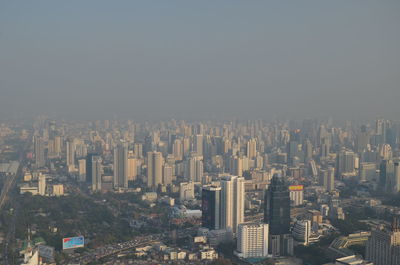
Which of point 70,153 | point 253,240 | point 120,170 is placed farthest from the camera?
point 70,153

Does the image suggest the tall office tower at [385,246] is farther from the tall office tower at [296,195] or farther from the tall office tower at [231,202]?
the tall office tower at [296,195]

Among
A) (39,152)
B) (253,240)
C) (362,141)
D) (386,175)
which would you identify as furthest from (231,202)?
(362,141)

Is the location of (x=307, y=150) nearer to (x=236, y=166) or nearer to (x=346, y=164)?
(x=346, y=164)

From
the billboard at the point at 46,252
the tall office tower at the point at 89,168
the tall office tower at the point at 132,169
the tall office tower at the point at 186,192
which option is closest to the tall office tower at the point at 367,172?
the tall office tower at the point at 186,192

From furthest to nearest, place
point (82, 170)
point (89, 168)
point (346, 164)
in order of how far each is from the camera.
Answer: point (346, 164) → point (82, 170) → point (89, 168)

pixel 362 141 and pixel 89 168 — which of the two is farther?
pixel 362 141

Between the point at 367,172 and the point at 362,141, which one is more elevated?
the point at 362,141

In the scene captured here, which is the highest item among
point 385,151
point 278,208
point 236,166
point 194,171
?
point 385,151
